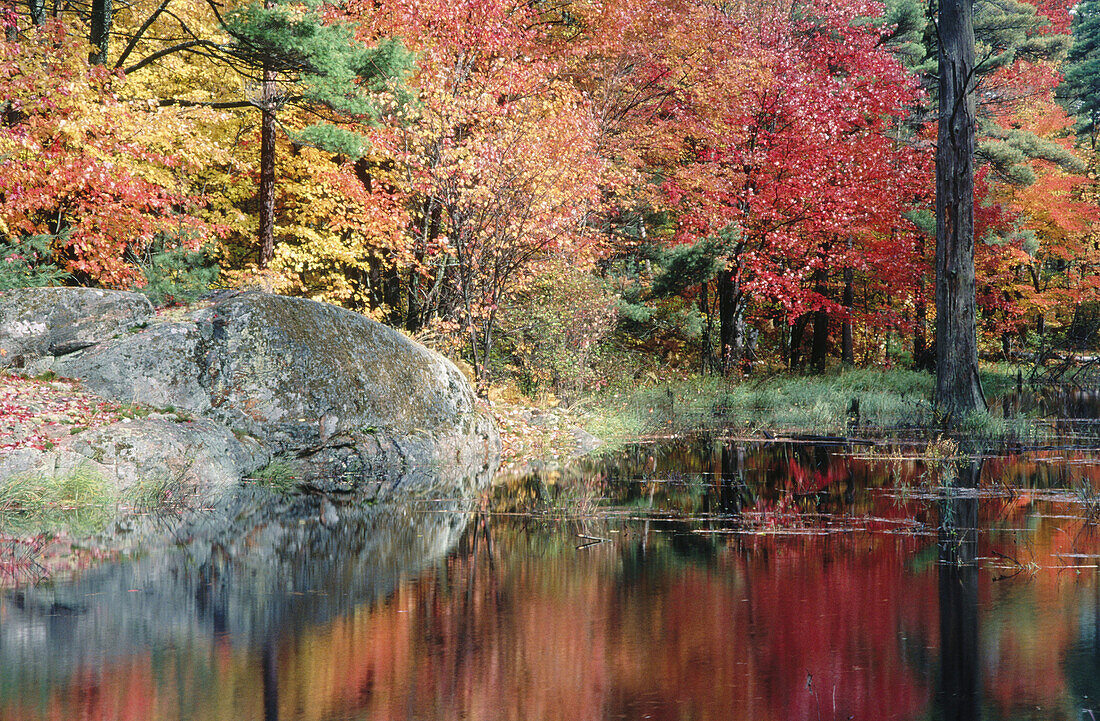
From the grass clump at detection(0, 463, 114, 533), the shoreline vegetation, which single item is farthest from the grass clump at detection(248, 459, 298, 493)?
the grass clump at detection(0, 463, 114, 533)

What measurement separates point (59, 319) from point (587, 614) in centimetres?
975

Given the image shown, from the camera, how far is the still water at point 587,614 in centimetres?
391

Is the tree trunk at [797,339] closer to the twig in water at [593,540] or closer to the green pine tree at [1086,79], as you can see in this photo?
the green pine tree at [1086,79]

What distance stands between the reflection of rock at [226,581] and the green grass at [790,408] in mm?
8289

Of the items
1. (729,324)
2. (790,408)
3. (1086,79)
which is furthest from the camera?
(1086,79)

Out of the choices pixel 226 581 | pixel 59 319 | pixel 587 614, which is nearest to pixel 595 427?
pixel 59 319

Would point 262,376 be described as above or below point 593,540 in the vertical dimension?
above

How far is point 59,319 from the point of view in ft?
39.5

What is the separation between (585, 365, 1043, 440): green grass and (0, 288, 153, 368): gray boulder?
26.1ft

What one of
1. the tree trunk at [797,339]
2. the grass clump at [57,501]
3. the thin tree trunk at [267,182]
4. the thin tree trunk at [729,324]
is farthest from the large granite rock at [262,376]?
the tree trunk at [797,339]

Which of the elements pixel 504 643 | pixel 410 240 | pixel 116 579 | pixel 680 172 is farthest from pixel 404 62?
pixel 504 643

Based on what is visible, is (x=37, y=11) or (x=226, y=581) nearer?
(x=226, y=581)

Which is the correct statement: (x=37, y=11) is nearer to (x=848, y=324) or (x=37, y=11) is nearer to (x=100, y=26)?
(x=100, y=26)

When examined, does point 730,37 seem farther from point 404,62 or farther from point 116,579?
point 116,579
